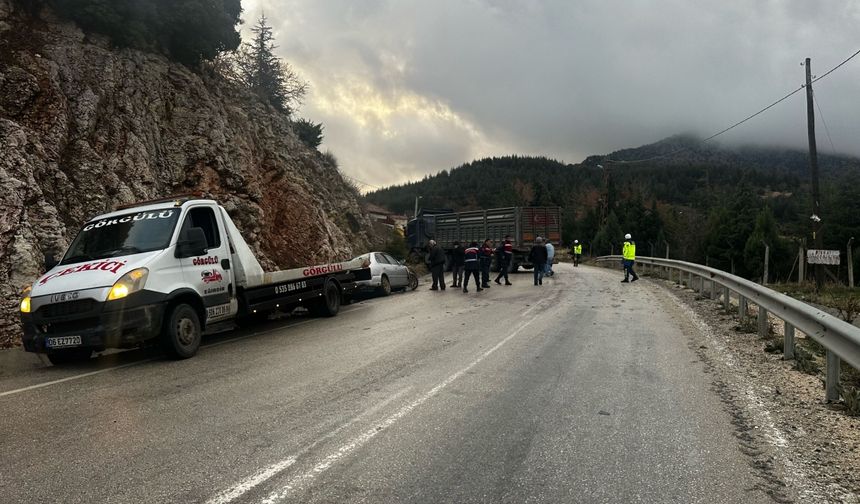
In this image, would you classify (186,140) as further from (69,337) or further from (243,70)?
(243,70)

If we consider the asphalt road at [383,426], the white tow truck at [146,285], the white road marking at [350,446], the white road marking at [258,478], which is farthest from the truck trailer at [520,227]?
the white road marking at [258,478]

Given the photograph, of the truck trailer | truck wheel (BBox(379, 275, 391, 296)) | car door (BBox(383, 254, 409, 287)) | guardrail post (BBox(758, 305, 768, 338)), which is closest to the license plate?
guardrail post (BBox(758, 305, 768, 338))

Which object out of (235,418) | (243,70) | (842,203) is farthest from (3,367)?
(842,203)

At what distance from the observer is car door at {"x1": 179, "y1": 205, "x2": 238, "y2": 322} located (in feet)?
26.5

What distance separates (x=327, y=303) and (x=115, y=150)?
280 inches

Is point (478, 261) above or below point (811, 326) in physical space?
above

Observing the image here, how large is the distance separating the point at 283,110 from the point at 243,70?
3.24 meters

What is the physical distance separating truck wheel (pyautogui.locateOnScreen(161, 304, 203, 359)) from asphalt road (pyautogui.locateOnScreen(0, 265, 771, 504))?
246 millimetres

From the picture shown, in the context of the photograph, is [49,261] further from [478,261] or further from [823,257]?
[823,257]

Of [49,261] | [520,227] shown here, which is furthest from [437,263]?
[49,261]

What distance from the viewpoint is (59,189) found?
1197 centimetres

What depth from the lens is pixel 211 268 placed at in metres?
8.50

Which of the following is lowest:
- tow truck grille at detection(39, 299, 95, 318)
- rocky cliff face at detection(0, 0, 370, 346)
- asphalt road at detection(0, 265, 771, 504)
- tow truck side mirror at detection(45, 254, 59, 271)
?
asphalt road at detection(0, 265, 771, 504)

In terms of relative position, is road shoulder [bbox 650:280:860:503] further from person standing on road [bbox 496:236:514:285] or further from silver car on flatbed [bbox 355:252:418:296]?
person standing on road [bbox 496:236:514:285]
